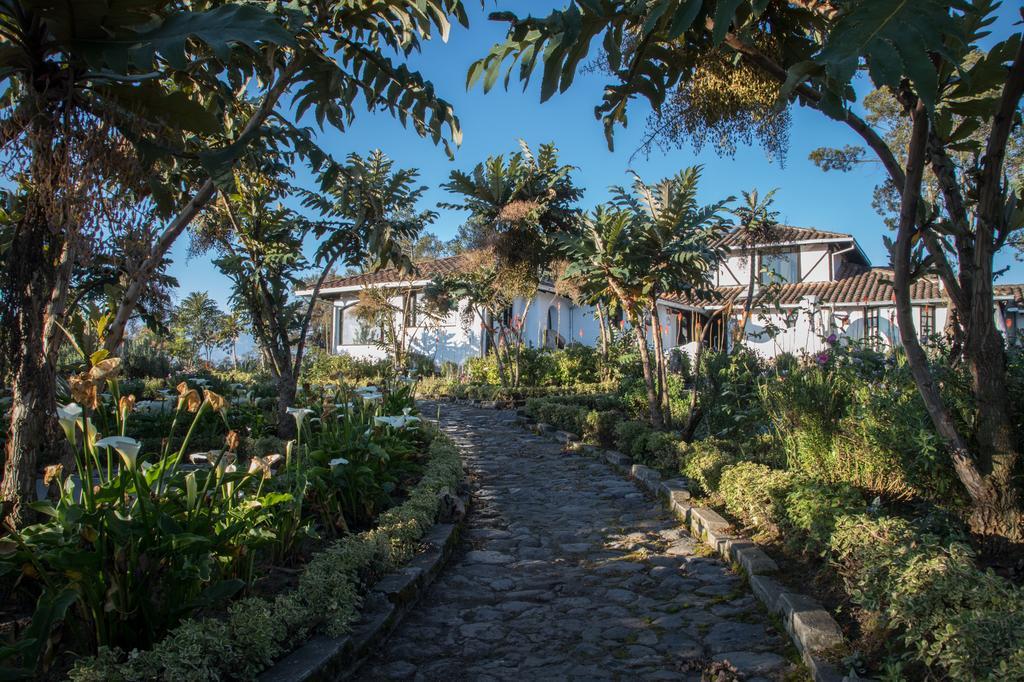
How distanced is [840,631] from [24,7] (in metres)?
4.22

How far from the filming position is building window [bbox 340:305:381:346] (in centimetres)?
2383

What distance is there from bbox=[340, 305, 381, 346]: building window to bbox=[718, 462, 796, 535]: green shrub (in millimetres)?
18311

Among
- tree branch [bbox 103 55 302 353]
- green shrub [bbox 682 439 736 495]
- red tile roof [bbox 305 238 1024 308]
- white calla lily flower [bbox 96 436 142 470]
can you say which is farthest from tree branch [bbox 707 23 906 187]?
red tile roof [bbox 305 238 1024 308]

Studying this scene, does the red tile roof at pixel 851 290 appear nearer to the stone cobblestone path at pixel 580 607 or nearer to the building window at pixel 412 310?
the building window at pixel 412 310

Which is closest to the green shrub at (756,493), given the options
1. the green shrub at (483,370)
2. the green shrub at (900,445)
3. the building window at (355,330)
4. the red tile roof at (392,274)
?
the green shrub at (900,445)

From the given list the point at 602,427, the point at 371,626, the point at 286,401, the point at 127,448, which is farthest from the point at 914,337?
the point at 286,401

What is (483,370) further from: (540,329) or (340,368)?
(540,329)

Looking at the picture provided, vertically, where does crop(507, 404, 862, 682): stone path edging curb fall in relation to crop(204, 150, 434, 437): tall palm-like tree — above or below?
below

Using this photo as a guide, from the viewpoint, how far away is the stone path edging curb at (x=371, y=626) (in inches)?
114

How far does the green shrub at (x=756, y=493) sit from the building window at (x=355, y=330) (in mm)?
18311

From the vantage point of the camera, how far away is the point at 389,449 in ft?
19.4

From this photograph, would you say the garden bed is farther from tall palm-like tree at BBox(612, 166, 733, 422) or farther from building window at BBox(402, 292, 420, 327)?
building window at BBox(402, 292, 420, 327)

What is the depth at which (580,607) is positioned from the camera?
407 cm

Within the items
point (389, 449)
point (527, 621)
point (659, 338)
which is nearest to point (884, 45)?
point (527, 621)
